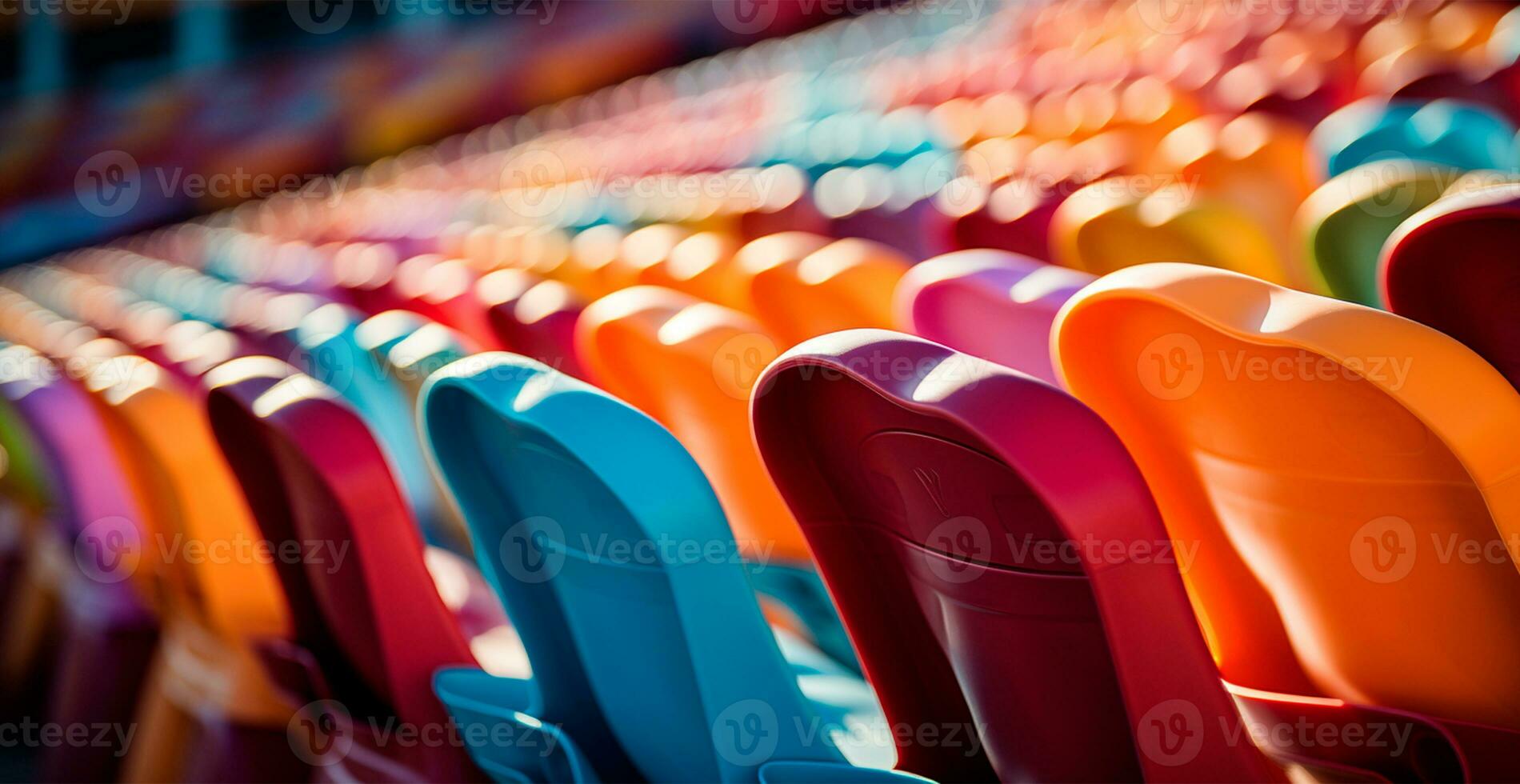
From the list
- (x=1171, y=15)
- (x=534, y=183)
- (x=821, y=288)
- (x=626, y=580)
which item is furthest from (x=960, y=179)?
(x=1171, y=15)

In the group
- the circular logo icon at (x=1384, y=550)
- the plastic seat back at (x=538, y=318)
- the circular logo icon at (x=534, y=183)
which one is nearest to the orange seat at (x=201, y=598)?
the plastic seat back at (x=538, y=318)

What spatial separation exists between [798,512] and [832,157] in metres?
3.58

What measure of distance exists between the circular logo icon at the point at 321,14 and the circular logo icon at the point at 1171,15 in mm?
8414

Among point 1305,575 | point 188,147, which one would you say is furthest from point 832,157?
point 188,147

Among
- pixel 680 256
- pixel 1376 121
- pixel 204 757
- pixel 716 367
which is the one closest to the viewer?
pixel 716 367

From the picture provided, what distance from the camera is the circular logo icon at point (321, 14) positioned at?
12266 millimetres

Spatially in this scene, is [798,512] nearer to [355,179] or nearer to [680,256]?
[680,256]

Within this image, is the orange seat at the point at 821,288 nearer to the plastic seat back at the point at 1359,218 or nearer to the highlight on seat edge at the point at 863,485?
the highlight on seat edge at the point at 863,485

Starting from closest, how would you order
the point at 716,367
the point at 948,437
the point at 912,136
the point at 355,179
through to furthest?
the point at 948,437
the point at 716,367
the point at 912,136
the point at 355,179

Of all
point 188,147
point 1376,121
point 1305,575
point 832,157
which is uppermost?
point 188,147

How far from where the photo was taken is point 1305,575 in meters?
1.02

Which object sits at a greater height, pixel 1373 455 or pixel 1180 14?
pixel 1180 14

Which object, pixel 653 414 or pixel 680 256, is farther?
pixel 680 256

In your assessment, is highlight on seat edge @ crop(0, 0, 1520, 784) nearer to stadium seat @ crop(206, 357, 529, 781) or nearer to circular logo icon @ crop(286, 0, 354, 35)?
stadium seat @ crop(206, 357, 529, 781)
